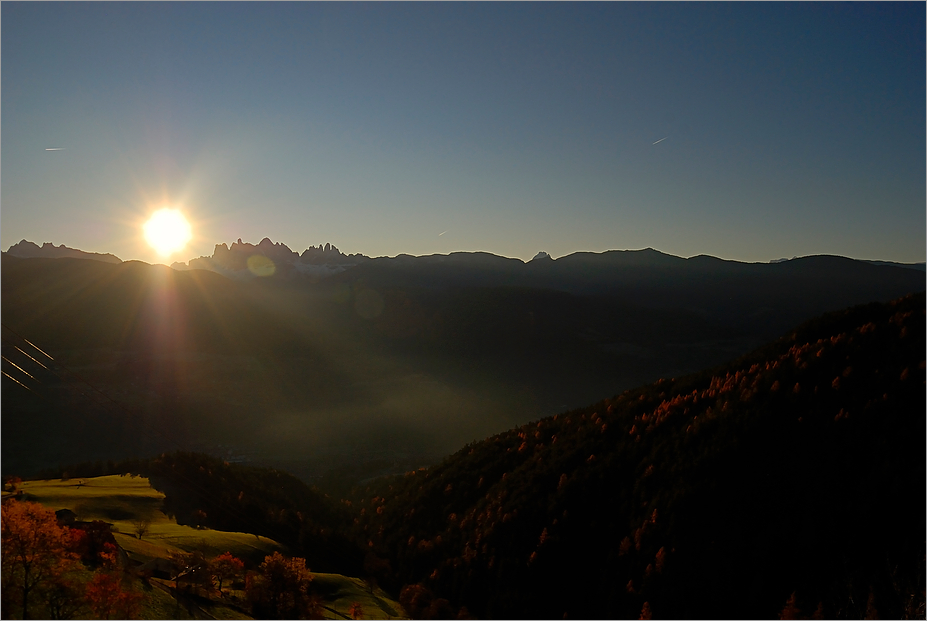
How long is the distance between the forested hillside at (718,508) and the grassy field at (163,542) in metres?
3.70

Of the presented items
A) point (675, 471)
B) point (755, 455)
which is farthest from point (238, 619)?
point (755, 455)

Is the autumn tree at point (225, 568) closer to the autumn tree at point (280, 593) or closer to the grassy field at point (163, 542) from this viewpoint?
the autumn tree at point (280, 593)

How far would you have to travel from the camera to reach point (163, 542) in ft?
86.2

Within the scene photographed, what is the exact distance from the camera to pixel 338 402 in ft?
425

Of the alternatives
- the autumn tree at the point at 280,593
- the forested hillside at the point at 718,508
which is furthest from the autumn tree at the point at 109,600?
the forested hillside at the point at 718,508

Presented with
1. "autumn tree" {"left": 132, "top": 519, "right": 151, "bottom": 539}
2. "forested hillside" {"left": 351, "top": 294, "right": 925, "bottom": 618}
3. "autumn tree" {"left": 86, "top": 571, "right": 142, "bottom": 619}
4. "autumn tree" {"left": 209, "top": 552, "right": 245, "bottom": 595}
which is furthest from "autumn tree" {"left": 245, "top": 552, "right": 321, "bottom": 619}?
"autumn tree" {"left": 132, "top": 519, "right": 151, "bottom": 539}

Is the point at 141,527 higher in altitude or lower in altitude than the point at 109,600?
lower

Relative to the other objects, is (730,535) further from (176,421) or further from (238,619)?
(176,421)

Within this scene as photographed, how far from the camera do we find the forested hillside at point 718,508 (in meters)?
21.8

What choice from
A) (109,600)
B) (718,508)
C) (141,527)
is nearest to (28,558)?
(109,600)

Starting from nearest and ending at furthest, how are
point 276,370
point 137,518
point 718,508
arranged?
point 718,508 → point 137,518 → point 276,370

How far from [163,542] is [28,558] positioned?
11429 mm

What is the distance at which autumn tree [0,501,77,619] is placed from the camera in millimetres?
15094

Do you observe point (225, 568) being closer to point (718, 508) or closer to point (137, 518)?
point (137, 518)
